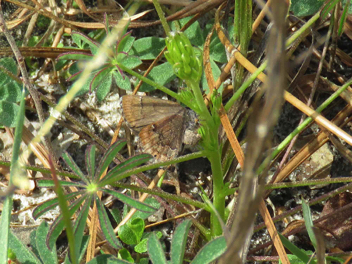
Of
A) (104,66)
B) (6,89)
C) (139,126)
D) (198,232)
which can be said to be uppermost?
(6,89)

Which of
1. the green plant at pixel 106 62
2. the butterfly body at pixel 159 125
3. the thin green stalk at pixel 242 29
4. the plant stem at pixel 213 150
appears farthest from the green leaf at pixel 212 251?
the thin green stalk at pixel 242 29

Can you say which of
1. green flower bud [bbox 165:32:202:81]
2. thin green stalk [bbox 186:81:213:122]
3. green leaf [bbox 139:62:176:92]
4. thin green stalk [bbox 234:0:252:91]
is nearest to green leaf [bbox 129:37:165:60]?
green leaf [bbox 139:62:176:92]

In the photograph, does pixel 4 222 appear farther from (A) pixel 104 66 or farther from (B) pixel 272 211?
(B) pixel 272 211

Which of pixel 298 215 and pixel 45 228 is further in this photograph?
pixel 298 215

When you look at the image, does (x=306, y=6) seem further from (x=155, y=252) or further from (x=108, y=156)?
(x=155, y=252)

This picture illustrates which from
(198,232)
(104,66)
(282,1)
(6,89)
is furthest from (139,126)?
(282,1)

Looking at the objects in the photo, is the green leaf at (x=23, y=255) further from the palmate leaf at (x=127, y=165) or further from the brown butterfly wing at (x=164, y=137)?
the brown butterfly wing at (x=164, y=137)
